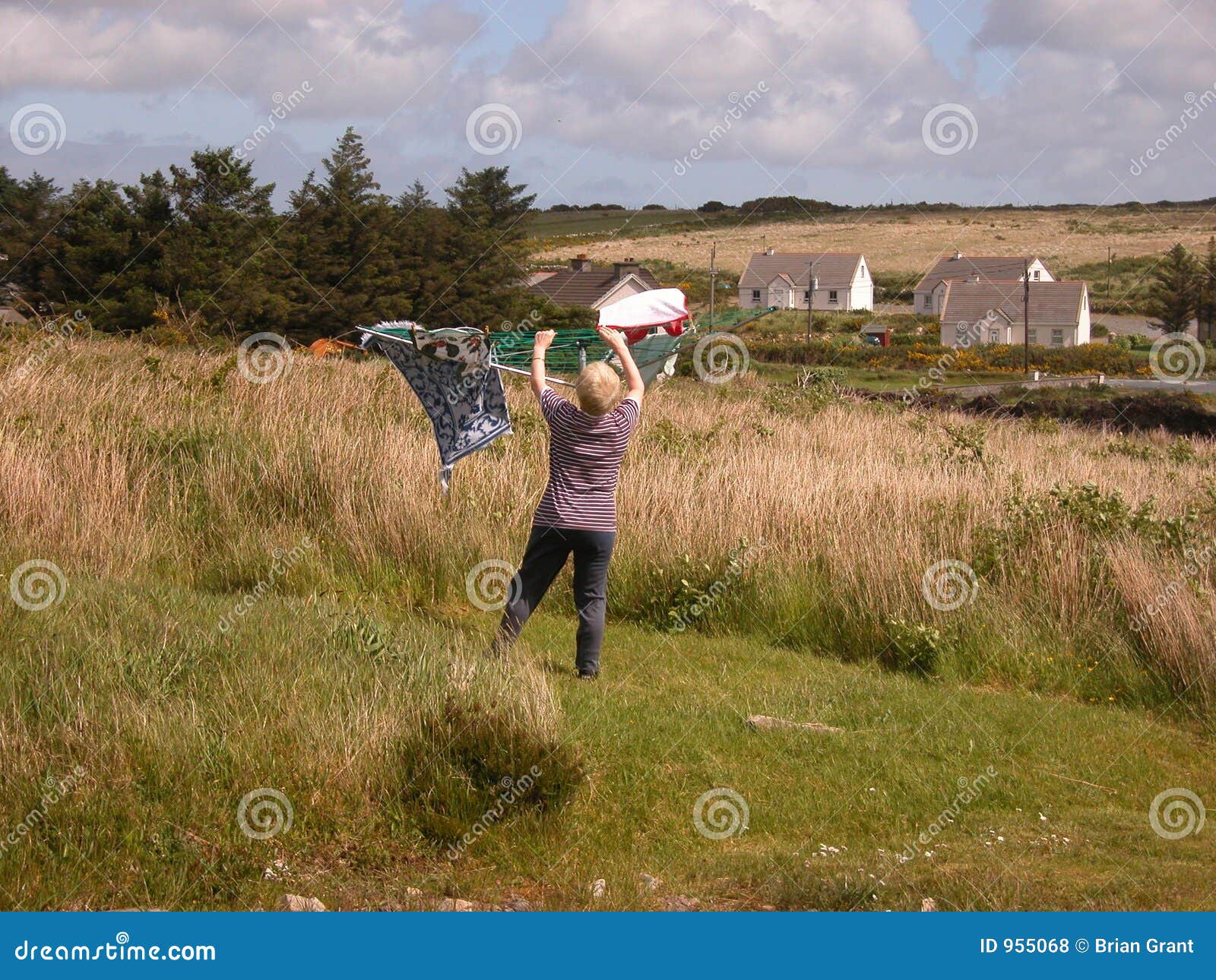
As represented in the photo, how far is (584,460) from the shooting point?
7414 mm

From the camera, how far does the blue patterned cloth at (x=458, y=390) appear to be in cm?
895

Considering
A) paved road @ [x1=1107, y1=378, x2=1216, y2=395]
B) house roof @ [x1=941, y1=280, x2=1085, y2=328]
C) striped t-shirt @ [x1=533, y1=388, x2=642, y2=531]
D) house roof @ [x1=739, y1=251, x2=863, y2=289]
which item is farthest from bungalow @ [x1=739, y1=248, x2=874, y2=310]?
striped t-shirt @ [x1=533, y1=388, x2=642, y2=531]

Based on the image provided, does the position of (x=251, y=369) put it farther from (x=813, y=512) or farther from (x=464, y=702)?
(x=464, y=702)

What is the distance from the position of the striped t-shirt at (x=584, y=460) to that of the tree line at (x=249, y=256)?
891 inches

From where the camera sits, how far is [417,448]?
12.3 metres

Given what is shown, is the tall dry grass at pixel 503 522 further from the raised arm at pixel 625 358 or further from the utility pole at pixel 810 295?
the utility pole at pixel 810 295

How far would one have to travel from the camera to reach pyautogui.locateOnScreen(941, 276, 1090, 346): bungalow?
78.0 metres

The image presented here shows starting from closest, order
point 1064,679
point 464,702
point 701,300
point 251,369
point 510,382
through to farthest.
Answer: point 464,702 < point 1064,679 < point 251,369 < point 510,382 < point 701,300

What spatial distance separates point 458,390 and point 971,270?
279ft

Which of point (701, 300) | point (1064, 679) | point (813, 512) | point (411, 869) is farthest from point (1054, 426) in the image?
point (701, 300)

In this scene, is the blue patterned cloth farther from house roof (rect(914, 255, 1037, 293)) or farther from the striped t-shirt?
house roof (rect(914, 255, 1037, 293))

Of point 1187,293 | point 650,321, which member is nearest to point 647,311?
point 650,321

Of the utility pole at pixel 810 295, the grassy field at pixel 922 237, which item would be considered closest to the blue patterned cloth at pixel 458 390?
the utility pole at pixel 810 295

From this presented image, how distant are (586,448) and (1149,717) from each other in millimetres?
4051
